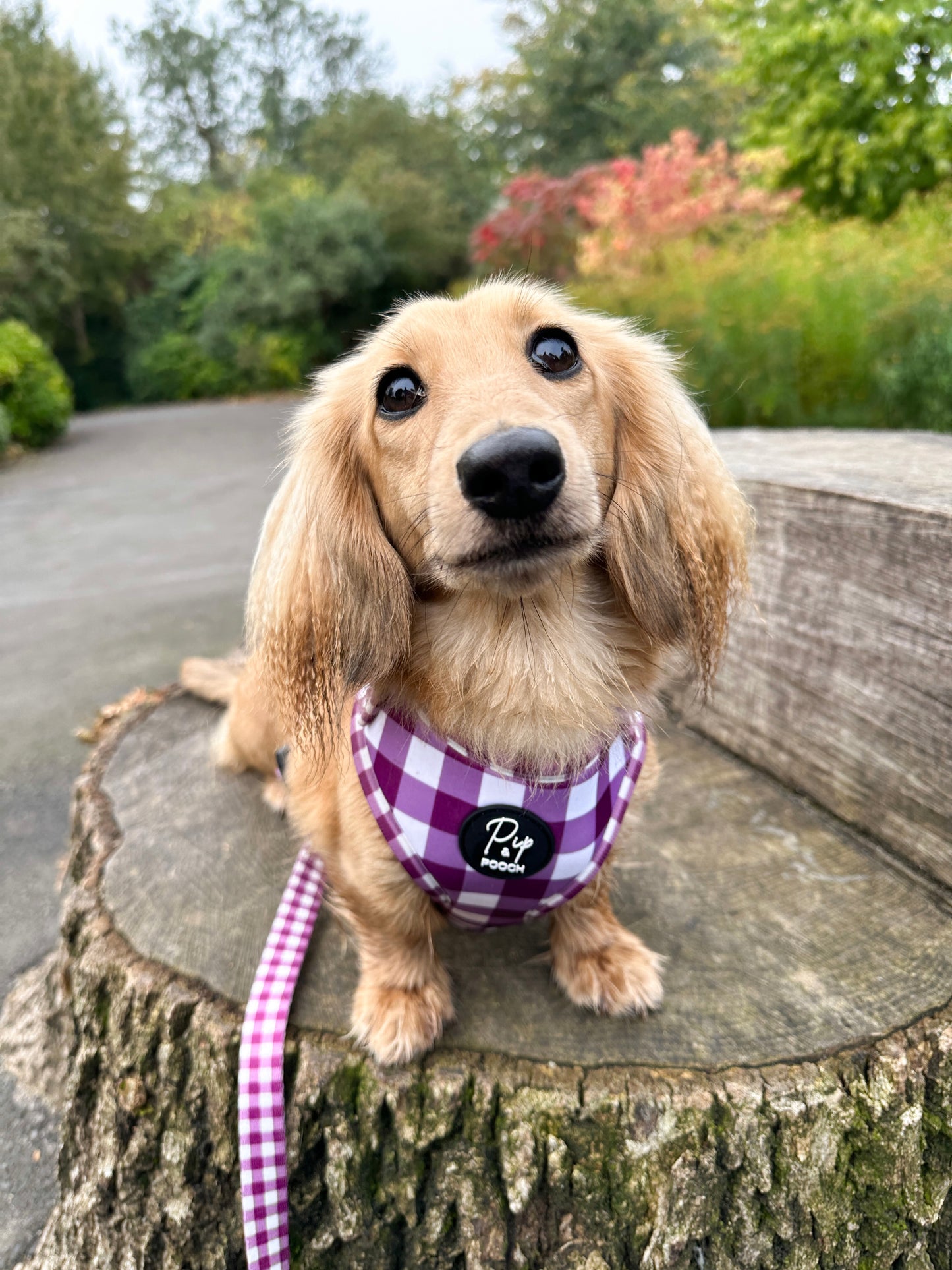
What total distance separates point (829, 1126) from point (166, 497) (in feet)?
33.7

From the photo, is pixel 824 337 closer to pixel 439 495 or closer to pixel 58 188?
pixel 439 495

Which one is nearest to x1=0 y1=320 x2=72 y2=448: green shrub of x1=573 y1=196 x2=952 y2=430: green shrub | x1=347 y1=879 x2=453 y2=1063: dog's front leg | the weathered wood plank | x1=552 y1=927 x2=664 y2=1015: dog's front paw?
x1=573 y1=196 x2=952 y2=430: green shrub

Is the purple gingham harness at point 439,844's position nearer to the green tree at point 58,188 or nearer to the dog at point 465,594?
the dog at point 465,594

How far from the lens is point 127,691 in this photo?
466cm

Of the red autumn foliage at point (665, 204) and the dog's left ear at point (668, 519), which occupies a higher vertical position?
the red autumn foliage at point (665, 204)

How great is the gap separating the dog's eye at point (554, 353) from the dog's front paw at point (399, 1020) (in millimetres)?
1177

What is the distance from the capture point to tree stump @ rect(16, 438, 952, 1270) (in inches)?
53.1

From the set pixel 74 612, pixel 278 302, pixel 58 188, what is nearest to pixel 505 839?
pixel 74 612

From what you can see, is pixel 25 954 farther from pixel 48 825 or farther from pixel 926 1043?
pixel 926 1043

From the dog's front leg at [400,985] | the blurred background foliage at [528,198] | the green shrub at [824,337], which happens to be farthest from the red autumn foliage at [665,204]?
the dog's front leg at [400,985]

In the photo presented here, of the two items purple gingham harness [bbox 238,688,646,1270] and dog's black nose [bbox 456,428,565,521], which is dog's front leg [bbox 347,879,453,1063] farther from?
dog's black nose [bbox 456,428,565,521]

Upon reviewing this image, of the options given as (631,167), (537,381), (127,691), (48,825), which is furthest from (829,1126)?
(631,167)

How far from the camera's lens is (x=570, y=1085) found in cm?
135

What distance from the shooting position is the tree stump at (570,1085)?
1.35m
